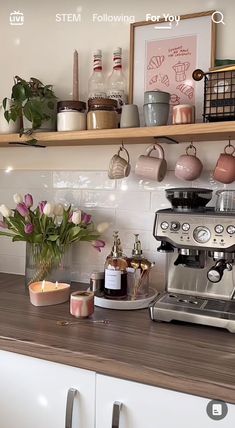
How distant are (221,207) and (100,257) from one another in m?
0.61

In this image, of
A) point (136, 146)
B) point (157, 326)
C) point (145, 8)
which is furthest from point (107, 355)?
point (145, 8)

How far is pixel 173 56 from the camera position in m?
1.55

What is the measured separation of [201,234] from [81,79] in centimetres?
90

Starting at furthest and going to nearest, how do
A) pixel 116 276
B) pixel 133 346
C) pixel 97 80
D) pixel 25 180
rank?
pixel 25 180 < pixel 97 80 < pixel 116 276 < pixel 133 346

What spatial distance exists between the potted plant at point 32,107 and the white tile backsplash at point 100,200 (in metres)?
0.27

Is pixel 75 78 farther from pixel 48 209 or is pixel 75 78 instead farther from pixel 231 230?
pixel 231 230

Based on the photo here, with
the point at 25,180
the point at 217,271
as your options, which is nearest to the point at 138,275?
the point at 217,271

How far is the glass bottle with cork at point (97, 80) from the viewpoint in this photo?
1.64 meters

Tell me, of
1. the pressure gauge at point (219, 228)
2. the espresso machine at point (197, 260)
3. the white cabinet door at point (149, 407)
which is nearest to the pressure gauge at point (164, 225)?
the espresso machine at point (197, 260)

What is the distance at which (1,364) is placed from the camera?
46.5 inches

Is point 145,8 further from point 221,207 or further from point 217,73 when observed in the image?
point 221,207

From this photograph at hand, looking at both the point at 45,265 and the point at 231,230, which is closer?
the point at 231,230

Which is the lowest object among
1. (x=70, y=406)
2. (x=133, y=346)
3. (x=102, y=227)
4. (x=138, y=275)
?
(x=70, y=406)

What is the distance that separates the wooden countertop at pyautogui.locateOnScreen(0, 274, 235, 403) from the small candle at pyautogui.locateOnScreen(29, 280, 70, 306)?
4 centimetres
